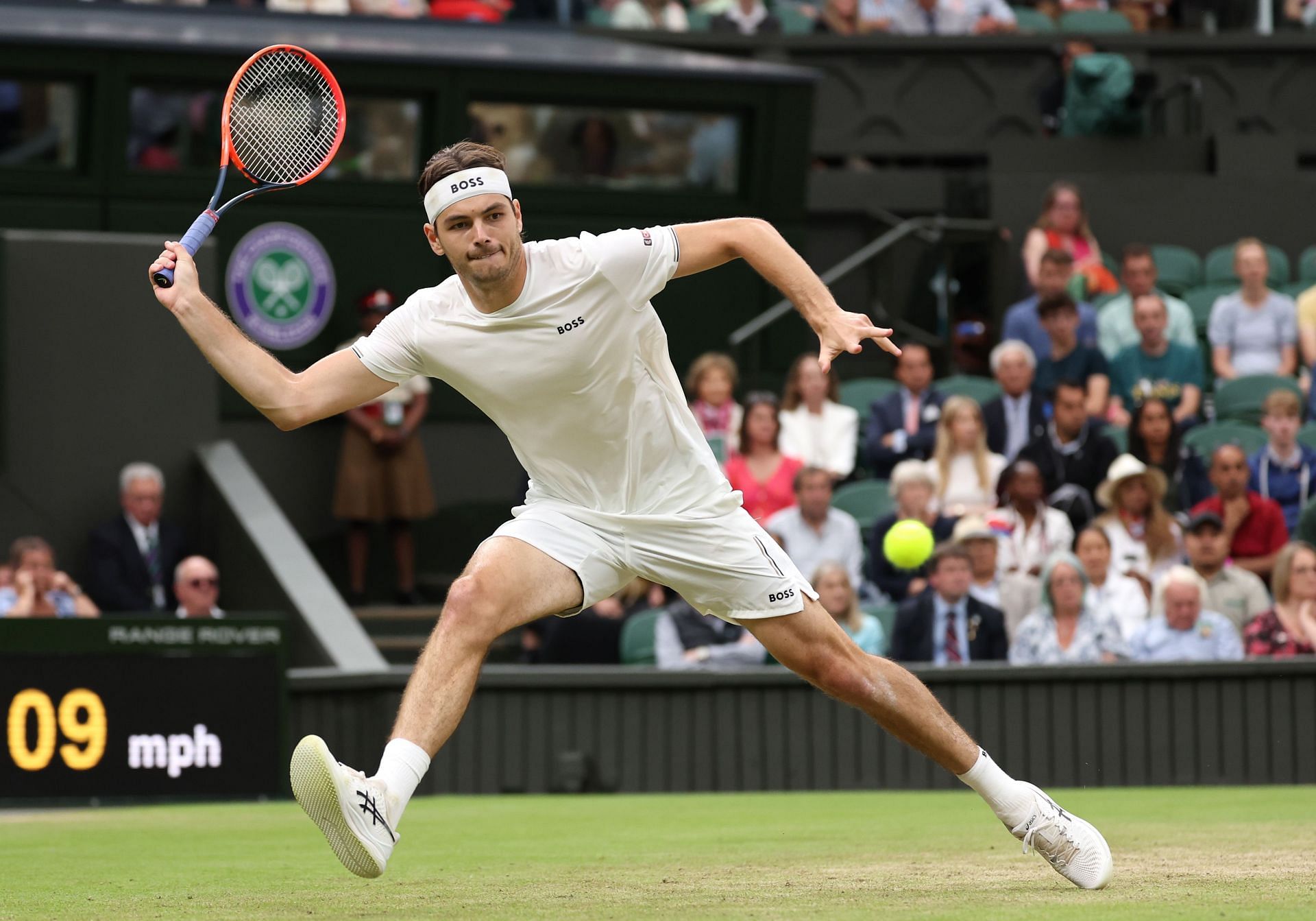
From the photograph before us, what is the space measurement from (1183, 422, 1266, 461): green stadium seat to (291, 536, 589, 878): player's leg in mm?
8196

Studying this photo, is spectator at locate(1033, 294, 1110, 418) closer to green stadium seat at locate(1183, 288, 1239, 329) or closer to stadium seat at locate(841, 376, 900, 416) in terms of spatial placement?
stadium seat at locate(841, 376, 900, 416)

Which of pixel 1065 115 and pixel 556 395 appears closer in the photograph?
pixel 556 395

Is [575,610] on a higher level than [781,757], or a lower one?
higher

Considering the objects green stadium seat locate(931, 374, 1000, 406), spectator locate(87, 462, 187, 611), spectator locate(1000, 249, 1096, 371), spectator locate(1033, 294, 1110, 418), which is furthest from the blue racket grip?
spectator locate(1000, 249, 1096, 371)

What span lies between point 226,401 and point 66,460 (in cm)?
154

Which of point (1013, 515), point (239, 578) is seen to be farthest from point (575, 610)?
point (239, 578)

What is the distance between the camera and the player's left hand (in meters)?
4.97

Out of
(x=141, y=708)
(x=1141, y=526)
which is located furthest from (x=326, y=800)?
(x=1141, y=526)

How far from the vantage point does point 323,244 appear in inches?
559

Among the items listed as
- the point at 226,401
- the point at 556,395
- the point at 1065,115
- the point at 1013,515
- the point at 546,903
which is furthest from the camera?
the point at 1065,115

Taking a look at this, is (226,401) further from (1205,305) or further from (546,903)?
(546,903)

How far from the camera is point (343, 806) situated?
465 cm

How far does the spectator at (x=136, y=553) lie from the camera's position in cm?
1159

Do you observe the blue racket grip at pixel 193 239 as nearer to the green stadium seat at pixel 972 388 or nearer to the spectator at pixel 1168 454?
the spectator at pixel 1168 454
